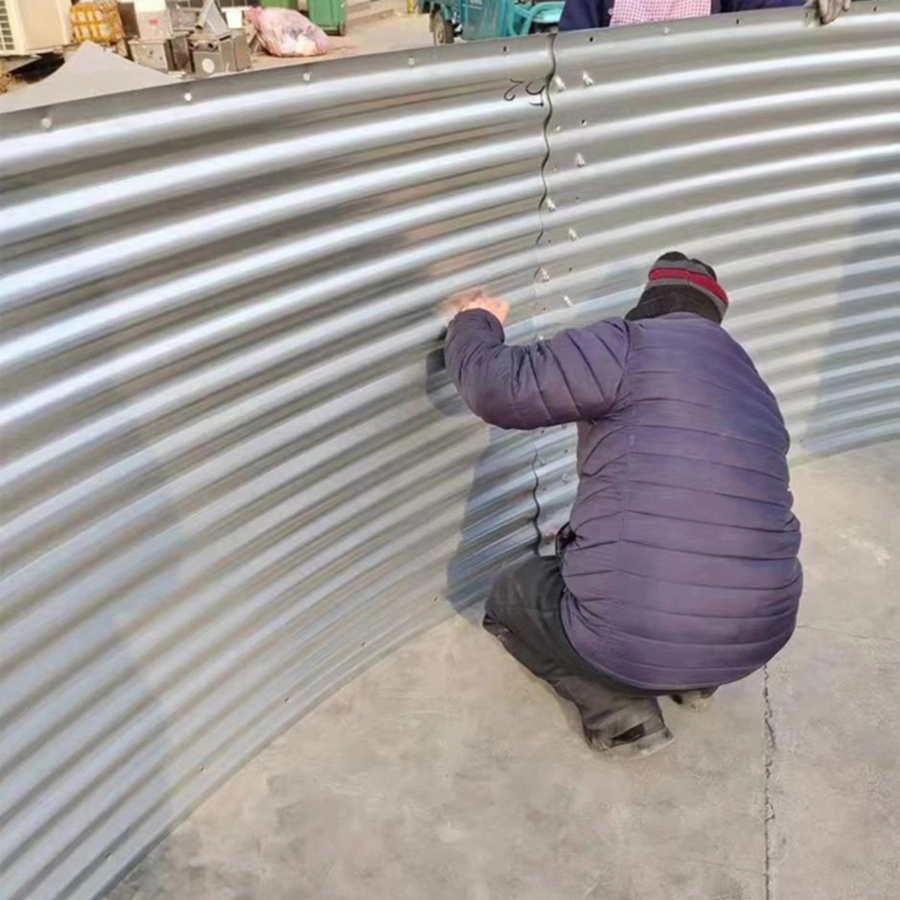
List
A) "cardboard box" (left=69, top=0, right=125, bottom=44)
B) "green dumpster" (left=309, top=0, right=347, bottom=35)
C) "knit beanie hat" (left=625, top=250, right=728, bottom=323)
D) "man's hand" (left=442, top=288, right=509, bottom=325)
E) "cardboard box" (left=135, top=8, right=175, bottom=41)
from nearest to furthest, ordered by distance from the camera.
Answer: "knit beanie hat" (left=625, top=250, right=728, bottom=323)
"man's hand" (left=442, top=288, right=509, bottom=325)
"cardboard box" (left=69, top=0, right=125, bottom=44)
"cardboard box" (left=135, top=8, right=175, bottom=41)
"green dumpster" (left=309, top=0, right=347, bottom=35)

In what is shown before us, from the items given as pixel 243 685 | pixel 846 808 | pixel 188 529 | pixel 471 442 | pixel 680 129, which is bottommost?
pixel 846 808

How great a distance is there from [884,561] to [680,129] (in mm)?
1630

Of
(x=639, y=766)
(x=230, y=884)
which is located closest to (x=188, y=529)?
(x=230, y=884)

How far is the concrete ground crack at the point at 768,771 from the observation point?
2482mm

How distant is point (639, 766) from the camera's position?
9.05 feet

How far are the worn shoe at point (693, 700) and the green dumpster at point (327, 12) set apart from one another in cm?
1746

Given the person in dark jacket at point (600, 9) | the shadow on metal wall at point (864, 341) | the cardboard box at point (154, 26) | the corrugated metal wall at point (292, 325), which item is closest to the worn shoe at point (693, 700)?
the corrugated metal wall at point (292, 325)

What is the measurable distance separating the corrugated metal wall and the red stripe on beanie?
38cm

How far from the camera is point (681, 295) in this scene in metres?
2.57

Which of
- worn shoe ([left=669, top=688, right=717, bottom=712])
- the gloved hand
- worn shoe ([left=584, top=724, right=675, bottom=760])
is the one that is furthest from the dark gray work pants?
the gloved hand

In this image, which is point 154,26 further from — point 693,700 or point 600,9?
point 693,700

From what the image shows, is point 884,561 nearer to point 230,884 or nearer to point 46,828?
point 230,884

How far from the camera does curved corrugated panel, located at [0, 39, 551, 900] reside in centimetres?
190

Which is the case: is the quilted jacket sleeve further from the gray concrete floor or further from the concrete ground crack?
the concrete ground crack
